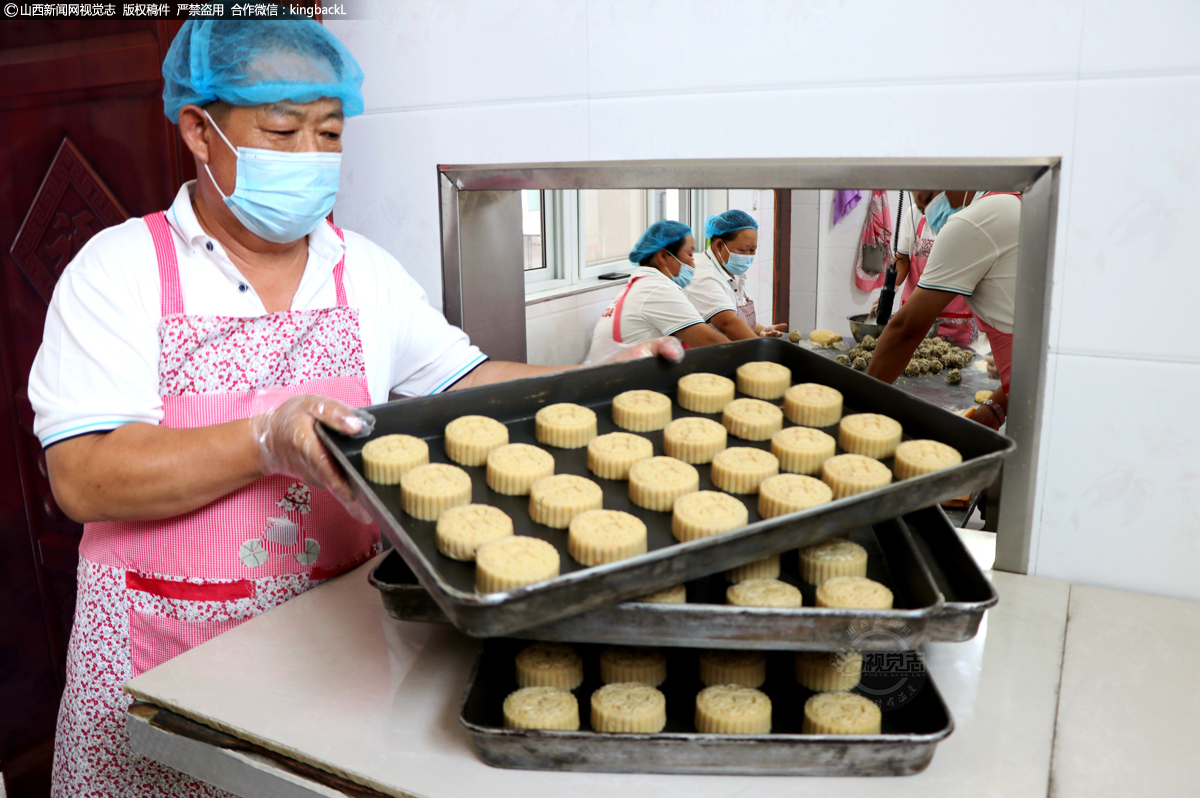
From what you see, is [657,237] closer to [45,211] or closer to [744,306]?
[744,306]

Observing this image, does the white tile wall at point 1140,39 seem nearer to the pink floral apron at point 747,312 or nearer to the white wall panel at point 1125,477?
the white wall panel at point 1125,477

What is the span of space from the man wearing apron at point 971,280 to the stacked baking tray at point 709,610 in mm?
314

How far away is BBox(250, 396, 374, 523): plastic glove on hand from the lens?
1.14 meters

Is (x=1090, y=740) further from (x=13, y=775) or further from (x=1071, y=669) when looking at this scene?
(x=13, y=775)

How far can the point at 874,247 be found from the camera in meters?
1.53

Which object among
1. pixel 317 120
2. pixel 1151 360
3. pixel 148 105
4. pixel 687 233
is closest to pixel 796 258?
pixel 687 233

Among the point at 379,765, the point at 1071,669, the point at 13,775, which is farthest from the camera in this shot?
the point at 13,775

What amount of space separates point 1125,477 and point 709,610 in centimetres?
84

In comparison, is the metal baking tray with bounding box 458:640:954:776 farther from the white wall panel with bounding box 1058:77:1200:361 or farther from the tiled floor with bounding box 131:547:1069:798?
the white wall panel with bounding box 1058:77:1200:361

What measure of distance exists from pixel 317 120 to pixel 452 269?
52 cm

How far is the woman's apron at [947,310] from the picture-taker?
1.49m

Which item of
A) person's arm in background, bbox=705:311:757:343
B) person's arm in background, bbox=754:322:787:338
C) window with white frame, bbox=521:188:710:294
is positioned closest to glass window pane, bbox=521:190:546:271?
window with white frame, bbox=521:188:710:294

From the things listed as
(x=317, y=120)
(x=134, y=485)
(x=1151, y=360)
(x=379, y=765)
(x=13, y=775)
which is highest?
(x=317, y=120)

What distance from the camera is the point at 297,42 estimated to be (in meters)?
1.41
